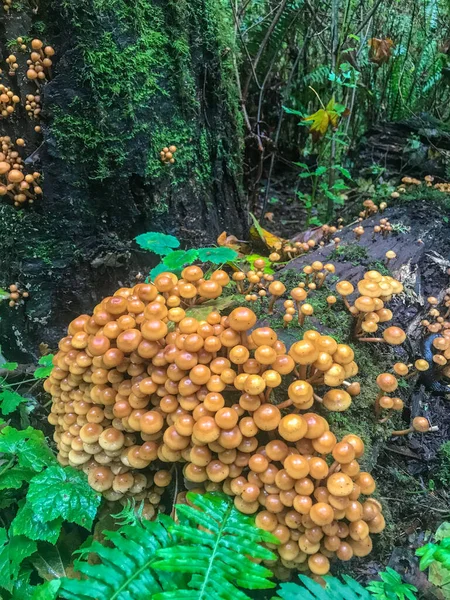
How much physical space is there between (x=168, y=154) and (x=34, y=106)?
3.33ft

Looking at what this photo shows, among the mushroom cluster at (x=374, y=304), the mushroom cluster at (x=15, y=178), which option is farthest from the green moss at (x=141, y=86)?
the mushroom cluster at (x=374, y=304)

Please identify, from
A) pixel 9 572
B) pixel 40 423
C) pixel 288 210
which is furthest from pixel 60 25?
pixel 288 210

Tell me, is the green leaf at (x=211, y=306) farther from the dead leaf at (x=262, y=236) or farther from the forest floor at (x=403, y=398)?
the dead leaf at (x=262, y=236)

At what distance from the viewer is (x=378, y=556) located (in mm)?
2303

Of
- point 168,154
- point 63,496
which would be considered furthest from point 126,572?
point 168,154

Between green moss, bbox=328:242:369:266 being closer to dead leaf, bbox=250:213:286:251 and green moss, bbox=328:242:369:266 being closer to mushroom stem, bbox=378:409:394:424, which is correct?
dead leaf, bbox=250:213:286:251

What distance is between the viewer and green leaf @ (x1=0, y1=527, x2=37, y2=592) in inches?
76.3

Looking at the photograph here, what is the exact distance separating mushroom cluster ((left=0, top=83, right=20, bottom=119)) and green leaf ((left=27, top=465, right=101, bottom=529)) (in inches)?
96.6

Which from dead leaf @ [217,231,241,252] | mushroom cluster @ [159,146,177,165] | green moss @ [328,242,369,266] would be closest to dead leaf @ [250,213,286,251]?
dead leaf @ [217,231,241,252]

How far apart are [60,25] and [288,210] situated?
4624mm

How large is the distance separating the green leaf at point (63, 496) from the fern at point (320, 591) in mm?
985

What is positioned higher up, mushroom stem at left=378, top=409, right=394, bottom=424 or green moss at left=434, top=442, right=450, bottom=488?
mushroom stem at left=378, top=409, right=394, bottom=424

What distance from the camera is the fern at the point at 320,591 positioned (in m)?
1.66

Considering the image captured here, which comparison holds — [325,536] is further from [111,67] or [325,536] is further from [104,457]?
[111,67]
